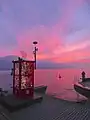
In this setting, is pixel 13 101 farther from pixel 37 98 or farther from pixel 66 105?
pixel 66 105

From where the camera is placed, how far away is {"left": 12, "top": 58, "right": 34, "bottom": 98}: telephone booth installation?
37.5ft

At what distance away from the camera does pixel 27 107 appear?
9641 mm

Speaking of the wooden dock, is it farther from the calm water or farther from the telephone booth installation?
the calm water

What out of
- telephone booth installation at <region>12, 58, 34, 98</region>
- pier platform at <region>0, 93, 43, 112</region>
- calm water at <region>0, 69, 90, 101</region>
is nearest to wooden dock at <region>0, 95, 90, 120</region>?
pier platform at <region>0, 93, 43, 112</region>

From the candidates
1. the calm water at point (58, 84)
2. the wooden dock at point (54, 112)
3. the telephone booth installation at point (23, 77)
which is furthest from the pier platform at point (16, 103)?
the calm water at point (58, 84)

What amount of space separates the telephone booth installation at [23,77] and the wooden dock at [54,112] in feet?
5.37

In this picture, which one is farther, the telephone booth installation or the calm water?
the calm water

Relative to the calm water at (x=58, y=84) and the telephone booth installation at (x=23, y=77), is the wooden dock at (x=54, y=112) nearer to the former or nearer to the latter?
the telephone booth installation at (x=23, y=77)

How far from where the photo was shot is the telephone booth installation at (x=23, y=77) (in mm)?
11431

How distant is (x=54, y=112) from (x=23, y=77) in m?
3.78

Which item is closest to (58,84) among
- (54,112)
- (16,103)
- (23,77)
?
(23,77)

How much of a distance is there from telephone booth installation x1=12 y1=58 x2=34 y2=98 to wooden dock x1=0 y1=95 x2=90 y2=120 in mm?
1636

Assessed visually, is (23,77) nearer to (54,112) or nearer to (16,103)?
(16,103)

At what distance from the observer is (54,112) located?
28.5ft
